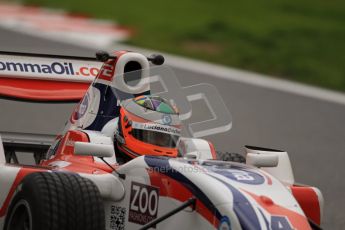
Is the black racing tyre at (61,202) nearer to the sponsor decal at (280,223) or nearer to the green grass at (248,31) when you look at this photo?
the sponsor decal at (280,223)

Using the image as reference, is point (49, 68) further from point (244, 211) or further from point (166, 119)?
point (244, 211)

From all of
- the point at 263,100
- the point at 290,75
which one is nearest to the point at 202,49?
the point at 290,75

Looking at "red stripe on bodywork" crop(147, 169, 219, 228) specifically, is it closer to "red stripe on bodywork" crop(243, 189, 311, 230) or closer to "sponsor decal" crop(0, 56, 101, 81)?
"red stripe on bodywork" crop(243, 189, 311, 230)

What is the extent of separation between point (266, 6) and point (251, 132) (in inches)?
401

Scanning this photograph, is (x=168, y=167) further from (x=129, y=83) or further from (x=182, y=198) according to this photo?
(x=129, y=83)

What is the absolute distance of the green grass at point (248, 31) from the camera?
1808 centimetres

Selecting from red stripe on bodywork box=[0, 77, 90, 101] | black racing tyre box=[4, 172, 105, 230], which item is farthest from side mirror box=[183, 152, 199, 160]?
red stripe on bodywork box=[0, 77, 90, 101]

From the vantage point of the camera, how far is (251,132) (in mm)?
13562

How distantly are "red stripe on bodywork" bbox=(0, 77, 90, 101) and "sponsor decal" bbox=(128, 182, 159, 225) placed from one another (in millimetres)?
2618

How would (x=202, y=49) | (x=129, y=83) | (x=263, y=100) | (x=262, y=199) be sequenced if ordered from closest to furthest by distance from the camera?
(x=262, y=199) → (x=129, y=83) → (x=263, y=100) → (x=202, y=49)

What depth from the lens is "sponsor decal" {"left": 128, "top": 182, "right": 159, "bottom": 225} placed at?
708 cm

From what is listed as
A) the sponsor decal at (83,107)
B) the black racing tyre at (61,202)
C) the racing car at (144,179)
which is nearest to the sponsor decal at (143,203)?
the racing car at (144,179)

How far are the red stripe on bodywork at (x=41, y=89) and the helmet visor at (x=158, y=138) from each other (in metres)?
2.07

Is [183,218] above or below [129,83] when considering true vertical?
below
